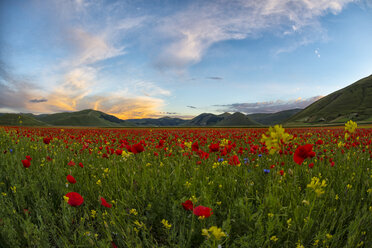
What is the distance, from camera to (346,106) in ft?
475

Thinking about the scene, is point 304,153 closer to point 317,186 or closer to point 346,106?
point 317,186

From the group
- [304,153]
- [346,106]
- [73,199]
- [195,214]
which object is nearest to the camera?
[195,214]

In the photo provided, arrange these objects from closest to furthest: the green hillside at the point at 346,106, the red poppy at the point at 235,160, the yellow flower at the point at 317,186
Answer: the yellow flower at the point at 317,186 → the red poppy at the point at 235,160 → the green hillside at the point at 346,106

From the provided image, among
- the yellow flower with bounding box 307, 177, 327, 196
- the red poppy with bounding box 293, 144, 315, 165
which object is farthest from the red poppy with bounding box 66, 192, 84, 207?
the red poppy with bounding box 293, 144, 315, 165

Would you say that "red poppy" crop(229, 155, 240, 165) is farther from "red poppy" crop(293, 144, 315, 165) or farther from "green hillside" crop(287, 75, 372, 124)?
"green hillside" crop(287, 75, 372, 124)

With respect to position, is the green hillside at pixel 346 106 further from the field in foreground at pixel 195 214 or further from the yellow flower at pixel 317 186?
the yellow flower at pixel 317 186

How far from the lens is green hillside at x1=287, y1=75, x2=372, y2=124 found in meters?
123

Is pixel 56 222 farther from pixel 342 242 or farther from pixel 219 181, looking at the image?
pixel 342 242

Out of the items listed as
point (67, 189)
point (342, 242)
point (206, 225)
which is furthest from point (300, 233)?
point (67, 189)

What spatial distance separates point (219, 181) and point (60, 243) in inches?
74.2

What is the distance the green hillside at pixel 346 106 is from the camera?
404 feet

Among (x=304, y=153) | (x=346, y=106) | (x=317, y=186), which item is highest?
(x=346, y=106)

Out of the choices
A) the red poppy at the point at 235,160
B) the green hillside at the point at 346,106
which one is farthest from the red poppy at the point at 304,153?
the green hillside at the point at 346,106

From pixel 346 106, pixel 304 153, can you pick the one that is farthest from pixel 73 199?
pixel 346 106
